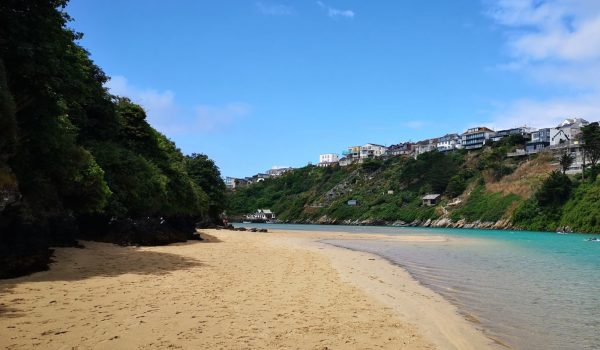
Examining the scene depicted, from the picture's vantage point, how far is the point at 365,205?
147 m

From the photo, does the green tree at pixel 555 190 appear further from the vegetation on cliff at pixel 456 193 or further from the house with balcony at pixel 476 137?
the house with balcony at pixel 476 137

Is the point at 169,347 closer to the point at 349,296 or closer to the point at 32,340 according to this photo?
the point at 32,340

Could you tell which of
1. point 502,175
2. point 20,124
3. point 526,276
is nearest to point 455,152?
point 502,175

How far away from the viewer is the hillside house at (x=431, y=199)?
5143 inches

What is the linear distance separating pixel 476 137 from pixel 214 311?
16542cm

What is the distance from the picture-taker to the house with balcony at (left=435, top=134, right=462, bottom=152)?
6738 inches

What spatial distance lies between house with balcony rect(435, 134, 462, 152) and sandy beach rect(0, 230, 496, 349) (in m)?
163

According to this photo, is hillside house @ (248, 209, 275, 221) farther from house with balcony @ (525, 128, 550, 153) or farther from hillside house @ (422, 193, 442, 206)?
house with balcony @ (525, 128, 550, 153)

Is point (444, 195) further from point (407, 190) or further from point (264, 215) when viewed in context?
point (264, 215)

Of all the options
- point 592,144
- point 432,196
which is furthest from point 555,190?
point 432,196

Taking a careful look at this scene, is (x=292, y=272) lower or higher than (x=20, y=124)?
lower

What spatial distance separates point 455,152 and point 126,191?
488 feet

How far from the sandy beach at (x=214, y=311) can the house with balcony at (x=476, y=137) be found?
152885mm

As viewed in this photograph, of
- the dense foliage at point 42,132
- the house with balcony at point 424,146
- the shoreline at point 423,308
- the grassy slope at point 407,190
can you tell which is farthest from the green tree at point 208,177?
the house with balcony at point 424,146
